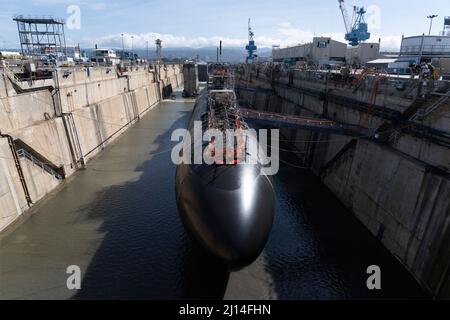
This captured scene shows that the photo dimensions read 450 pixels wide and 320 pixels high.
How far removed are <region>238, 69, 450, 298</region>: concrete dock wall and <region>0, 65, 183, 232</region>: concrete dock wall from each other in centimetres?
2773

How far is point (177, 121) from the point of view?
69.7 meters

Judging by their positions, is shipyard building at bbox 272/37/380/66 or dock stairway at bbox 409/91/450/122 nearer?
dock stairway at bbox 409/91/450/122

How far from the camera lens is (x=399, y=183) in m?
23.0

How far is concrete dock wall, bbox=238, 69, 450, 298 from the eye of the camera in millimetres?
18891

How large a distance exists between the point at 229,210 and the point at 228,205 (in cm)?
29

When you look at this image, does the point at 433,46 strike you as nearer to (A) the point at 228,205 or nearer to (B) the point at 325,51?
(B) the point at 325,51

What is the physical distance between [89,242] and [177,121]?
48.1 metres

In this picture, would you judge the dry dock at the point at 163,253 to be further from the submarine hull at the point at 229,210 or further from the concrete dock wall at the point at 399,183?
the submarine hull at the point at 229,210

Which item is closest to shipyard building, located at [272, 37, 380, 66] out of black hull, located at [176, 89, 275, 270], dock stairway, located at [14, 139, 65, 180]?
dock stairway, located at [14, 139, 65, 180]

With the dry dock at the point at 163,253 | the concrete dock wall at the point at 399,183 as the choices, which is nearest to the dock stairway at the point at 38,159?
the dry dock at the point at 163,253

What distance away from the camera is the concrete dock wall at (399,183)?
18.9 m

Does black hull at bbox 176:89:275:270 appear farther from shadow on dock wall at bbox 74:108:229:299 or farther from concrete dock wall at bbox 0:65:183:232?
concrete dock wall at bbox 0:65:183:232
